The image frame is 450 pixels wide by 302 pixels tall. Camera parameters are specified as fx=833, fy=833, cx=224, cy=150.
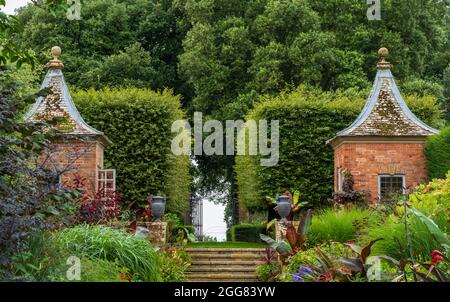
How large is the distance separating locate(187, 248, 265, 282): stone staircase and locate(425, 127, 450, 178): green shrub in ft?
16.4

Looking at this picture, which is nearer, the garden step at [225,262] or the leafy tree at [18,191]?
the leafy tree at [18,191]

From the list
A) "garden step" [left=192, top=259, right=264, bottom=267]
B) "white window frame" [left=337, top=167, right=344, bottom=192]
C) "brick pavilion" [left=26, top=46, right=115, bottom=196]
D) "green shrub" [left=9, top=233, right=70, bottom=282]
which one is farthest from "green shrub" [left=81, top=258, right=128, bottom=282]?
"white window frame" [left=337, top=167, right=344, bottom=192]

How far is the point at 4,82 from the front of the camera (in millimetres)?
9742

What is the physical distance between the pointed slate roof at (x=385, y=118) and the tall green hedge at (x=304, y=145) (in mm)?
3728

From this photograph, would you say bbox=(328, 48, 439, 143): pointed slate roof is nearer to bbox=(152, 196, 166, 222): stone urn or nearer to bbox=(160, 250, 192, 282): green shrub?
bbox=(152, 196, 166, 222): stone urn

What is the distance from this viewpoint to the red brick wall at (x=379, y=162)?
69.2 feet

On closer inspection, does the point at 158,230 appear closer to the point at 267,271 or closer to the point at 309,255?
the point at 267,271

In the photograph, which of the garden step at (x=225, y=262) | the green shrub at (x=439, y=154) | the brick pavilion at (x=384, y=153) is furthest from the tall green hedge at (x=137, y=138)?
the green shrub at (x=439, y=154)

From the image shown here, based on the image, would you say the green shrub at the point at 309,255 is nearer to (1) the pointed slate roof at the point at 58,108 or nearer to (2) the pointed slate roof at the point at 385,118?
(2) the pointed slate roof at the point at 385,118

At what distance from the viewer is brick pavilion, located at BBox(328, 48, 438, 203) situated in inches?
829

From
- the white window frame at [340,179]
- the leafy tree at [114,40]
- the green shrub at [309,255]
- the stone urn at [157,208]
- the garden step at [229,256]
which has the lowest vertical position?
the garden step at [229,256]

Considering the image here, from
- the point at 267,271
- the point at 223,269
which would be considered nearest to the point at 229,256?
the point at 223,269
